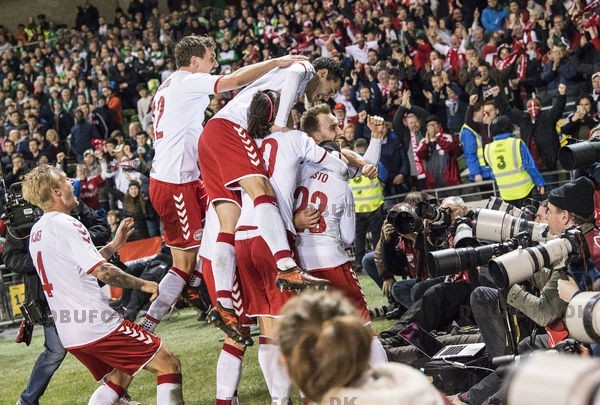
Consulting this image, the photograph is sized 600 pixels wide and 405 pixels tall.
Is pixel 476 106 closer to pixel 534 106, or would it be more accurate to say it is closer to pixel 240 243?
pixel 534 106

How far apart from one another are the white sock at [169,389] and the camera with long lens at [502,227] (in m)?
2.05

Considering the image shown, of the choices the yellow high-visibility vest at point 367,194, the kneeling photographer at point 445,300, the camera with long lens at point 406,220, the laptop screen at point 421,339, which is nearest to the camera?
the camera with long lens at point 406,220

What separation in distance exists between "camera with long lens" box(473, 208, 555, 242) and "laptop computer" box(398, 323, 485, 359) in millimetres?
1294

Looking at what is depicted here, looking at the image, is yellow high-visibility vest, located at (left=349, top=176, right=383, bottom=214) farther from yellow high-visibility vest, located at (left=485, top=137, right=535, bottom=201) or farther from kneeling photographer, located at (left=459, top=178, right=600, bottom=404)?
kneeling photographer, located at (left=459, top=178, right=600, bottom=404)

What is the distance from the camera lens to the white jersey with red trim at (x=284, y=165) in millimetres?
5051

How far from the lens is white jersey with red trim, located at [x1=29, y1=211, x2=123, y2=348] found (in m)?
5.07

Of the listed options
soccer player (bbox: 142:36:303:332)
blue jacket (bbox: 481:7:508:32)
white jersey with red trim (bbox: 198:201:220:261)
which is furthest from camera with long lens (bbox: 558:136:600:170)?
blue jacket (bbox: 481:7:508:32)

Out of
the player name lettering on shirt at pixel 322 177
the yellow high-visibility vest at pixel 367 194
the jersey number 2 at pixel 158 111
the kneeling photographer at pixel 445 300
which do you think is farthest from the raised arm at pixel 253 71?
the yellow high-visibility vest at pixel 367 194

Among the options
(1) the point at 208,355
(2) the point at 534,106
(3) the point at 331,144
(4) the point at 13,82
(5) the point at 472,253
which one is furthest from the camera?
(4) the point at 13,82

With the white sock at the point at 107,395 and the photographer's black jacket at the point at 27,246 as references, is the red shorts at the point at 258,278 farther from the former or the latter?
the photographer's black jacket at the point at 27,246

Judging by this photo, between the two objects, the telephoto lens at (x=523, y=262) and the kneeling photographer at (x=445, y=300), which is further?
the kneeling photographer at (x=445, y=300)

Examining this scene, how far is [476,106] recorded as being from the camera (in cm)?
1228

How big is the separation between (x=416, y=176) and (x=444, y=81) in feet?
5.30

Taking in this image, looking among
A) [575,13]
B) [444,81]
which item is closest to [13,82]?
[444,81]
